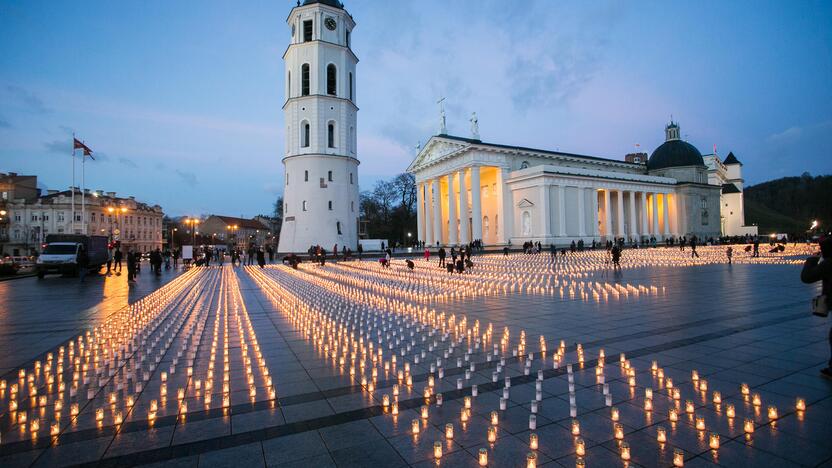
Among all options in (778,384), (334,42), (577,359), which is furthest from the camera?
(334,42)

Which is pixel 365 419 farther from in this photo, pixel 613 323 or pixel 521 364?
pixel 613 323

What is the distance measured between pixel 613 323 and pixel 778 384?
14.0 feet

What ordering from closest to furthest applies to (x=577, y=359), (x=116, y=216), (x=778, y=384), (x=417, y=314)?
1. (x=778, y=384)
2. (x=577, y=359)
3. (x=417, y=314)
4. (x=116, y=216)

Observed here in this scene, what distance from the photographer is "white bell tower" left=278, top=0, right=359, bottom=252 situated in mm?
48812

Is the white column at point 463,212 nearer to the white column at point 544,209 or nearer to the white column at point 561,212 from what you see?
the white column at point 544,209

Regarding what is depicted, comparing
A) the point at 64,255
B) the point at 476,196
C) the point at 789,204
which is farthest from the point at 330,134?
the point at 789,204

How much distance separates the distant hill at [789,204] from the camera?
343ft

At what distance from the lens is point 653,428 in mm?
4348

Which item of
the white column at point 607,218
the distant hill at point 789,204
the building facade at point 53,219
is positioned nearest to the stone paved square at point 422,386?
the white column at point 607,218

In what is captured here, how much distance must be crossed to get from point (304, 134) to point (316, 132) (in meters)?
1.79

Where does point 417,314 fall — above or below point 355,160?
below

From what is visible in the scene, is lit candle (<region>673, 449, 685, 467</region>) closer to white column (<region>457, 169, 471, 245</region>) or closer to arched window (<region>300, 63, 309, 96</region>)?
arched window (<region>300, 63, 309, 96</region>)

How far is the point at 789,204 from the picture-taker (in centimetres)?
12744

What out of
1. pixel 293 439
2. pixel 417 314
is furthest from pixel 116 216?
pixel 293 439
